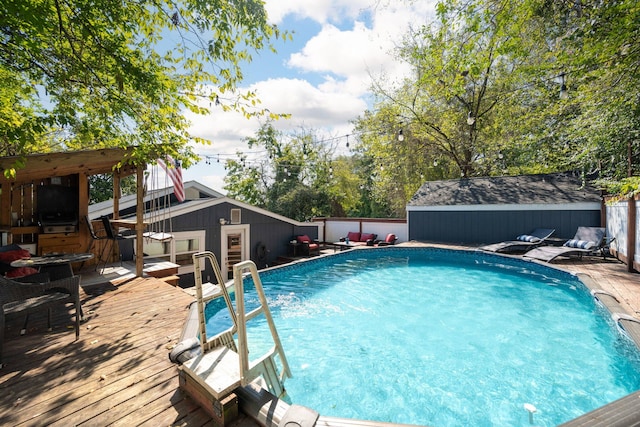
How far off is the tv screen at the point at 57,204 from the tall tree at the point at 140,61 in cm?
182

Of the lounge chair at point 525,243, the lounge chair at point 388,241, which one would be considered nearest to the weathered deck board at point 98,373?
the lounge chair at point 525,243

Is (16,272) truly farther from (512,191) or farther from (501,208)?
(512,191)

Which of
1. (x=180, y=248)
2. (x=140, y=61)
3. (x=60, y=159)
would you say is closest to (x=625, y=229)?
(x=140, y=61)

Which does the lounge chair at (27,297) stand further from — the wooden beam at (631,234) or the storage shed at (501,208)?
the storage shed at (501,208)

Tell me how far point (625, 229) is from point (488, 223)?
523 centimetres

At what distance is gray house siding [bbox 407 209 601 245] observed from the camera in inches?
449

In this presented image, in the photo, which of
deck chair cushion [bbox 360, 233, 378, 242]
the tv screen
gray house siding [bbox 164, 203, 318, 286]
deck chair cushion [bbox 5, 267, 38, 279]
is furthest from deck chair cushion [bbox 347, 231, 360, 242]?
deck chair cushion [bbox 5, 267, 38, 279]

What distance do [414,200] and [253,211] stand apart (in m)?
8.91

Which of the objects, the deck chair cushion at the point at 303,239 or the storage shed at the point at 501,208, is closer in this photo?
the storage shed at the point at 501,208

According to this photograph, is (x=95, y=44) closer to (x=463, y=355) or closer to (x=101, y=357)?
Answer: (x=101, y=357)

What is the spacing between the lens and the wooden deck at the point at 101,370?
2.06m

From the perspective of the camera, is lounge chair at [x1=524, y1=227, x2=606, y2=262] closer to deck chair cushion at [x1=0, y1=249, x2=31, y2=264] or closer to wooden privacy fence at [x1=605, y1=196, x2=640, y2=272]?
wooden privacy fence at [x1=605, y1=196, x2=640, y2=272]

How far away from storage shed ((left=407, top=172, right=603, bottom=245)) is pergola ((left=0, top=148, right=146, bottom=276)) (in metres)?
13.1

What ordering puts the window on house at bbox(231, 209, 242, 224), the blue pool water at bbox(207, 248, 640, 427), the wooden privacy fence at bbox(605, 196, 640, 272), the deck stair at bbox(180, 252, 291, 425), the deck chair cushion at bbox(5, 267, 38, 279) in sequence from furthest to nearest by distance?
the window on house at bbox(231, 209, 242, 224) → the wooden privacy fence at bbox(605, 196, 640, 272) → the deck chair cushion at bbox(5, 267, 38, 279) → the blue pool water at bbox(207, 248, 640, 427) → the deck stair at bbox(180, 252, 291, 425)
